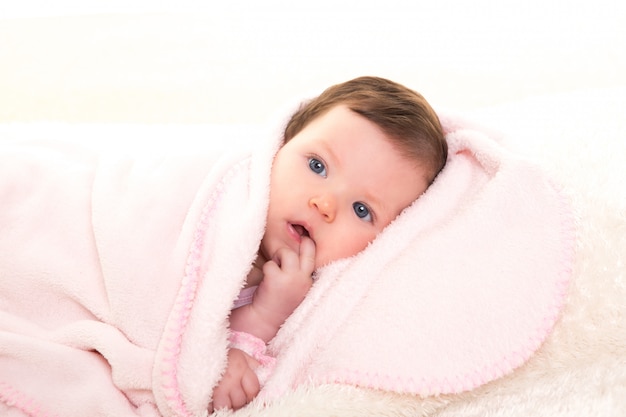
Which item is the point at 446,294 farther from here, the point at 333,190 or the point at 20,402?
the point at 20,402

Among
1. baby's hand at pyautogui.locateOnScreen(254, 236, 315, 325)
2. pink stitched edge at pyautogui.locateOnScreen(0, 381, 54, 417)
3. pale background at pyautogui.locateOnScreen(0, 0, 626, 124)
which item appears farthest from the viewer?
pale background at pyautogui.locateOnScreen(0, 0, 626, 124)

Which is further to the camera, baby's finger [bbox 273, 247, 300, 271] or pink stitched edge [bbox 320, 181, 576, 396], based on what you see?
baby's finger [bbox 273, 247, 300, 271]

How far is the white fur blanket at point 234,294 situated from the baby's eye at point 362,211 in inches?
2.1

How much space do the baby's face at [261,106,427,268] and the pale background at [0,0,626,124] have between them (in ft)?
3.10

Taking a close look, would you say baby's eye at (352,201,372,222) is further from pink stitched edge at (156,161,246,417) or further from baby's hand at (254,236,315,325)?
pink stitched edge at (156,161,246,417)

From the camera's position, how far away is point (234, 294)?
1.04 meters

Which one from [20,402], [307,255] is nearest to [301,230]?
[307,255]

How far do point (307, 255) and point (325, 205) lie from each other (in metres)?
0.09

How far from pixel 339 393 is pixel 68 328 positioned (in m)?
0.44

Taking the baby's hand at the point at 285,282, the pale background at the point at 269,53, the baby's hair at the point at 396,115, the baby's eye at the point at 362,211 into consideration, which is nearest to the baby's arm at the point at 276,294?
the baby's hand at the point at 285,282

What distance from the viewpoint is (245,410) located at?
0.99m

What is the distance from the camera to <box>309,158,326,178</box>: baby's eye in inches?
46.2

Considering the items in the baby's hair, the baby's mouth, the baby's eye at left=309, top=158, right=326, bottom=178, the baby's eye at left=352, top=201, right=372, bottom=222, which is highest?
the baby's hair

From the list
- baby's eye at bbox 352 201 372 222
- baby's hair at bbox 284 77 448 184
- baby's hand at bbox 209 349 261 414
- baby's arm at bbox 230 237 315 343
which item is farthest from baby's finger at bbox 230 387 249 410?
baby's hair at bbox 284 77 448 184
